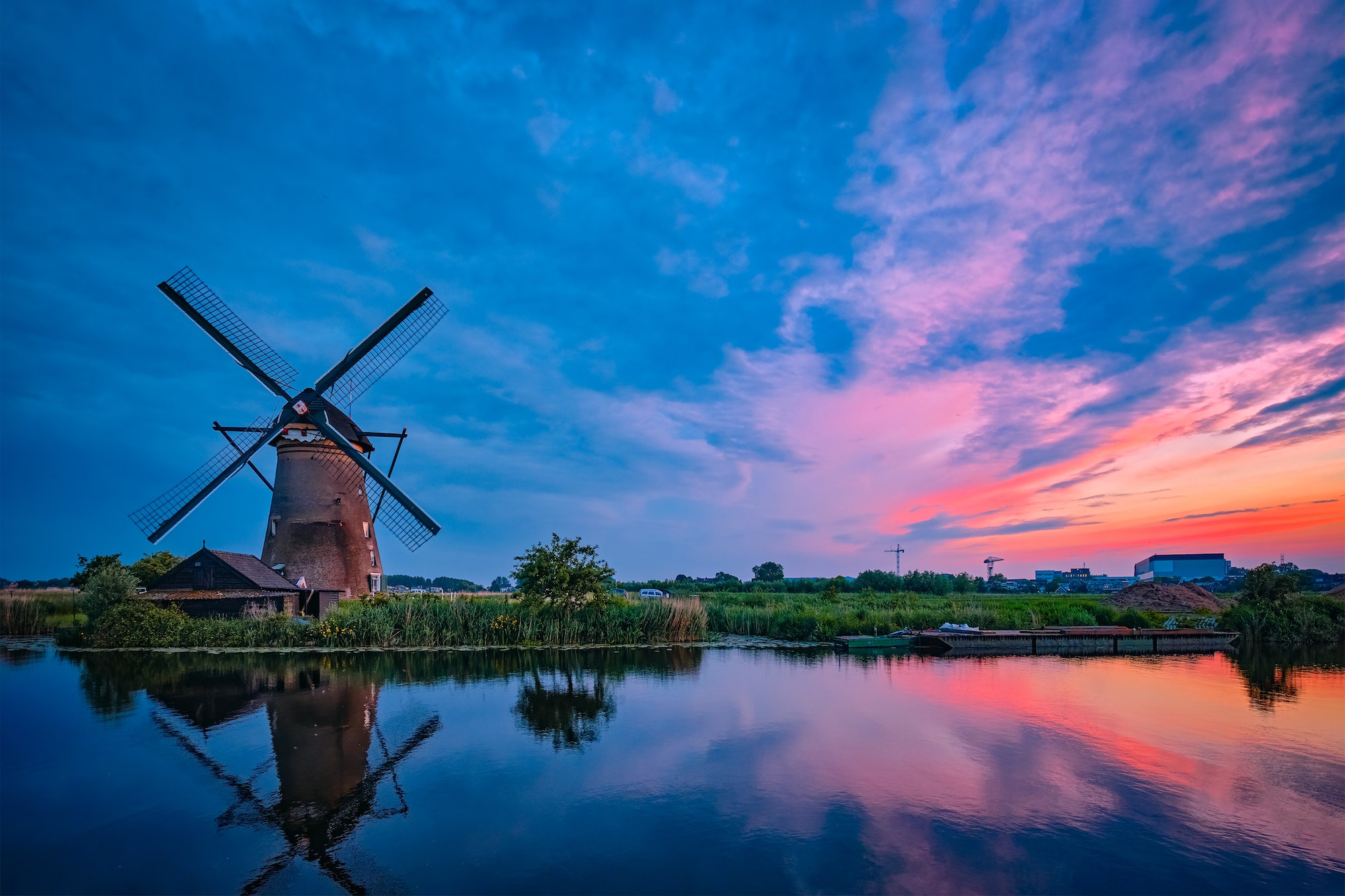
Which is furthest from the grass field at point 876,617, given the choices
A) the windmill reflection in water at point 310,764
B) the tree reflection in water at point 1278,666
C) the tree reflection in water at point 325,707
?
the windmill reflection in water at point 310,764

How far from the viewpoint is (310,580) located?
94.1ft

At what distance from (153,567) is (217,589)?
30.8 feet

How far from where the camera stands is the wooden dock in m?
28.9

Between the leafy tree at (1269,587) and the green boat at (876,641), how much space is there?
21892mm

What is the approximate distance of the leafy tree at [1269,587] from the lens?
36.0m

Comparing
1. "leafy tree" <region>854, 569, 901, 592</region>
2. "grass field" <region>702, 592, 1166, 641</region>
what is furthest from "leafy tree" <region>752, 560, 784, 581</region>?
"grass field" <region>702, 592, 1166, 641</region>

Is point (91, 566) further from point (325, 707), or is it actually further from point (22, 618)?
point (325, 707)

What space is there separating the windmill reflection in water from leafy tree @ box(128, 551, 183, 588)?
18291 mm

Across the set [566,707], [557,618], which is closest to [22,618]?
[557,618]

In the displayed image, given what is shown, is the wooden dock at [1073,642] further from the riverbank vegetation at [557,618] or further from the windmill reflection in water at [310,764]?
the windmill reflection in water at [310,764]

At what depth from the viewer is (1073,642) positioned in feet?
102

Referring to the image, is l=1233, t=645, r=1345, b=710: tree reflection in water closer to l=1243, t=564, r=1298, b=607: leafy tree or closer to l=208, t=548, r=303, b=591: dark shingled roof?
l=1243, t=564, r=1298, b=607: leafy tree

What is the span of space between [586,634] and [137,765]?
58.8ft

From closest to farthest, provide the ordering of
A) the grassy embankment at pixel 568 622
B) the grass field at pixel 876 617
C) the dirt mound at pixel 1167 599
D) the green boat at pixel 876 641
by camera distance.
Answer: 1. the grassy embankment at pixel 568 622
2. the green boat at pixel 876 641
3. the grass field at pixel 876 617
4. the dirt mound at pixel 1167 599
